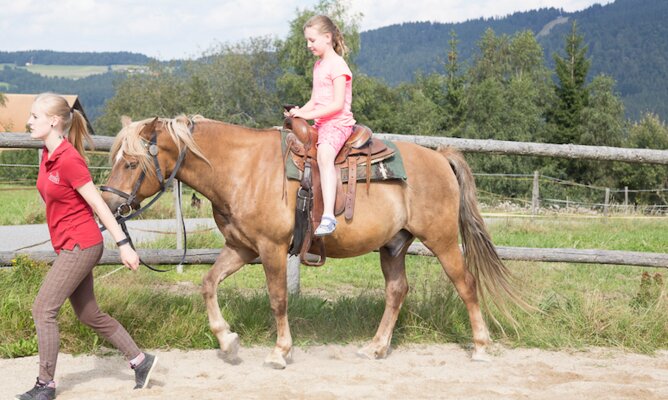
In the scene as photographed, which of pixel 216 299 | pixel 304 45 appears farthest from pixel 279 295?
pixel 304 45

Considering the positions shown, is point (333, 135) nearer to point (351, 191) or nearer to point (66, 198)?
point (351, 191)

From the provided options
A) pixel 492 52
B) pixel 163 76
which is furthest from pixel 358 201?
pixel 492 52

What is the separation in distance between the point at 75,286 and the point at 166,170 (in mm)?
1041

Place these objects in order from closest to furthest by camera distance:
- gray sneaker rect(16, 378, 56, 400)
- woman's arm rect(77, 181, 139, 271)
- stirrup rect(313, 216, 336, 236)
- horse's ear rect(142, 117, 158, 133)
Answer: woman's arm rect(77, 181, 139, 271), gray sneaker rect(16, 378, 56, 400), horse's ear rect(142, 117, 158, 133), stirrup rect(313, 216, 336, 236)

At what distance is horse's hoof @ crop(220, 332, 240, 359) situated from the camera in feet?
16.6

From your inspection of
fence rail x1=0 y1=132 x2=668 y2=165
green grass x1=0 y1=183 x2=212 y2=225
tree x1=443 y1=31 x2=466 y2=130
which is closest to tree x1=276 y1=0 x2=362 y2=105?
tree x1=443 y1=31 x2=466 y2=130

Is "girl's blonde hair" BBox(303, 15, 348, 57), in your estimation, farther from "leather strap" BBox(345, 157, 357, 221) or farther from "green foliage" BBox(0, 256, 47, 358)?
"green foliage" BBox(0, 256, 47, 358)

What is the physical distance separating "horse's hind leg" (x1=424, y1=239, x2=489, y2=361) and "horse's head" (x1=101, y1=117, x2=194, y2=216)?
80.2 inches

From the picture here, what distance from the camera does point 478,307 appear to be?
5.63m

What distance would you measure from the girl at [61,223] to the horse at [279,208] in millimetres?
437

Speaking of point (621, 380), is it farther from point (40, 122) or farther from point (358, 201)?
point (40, 122)

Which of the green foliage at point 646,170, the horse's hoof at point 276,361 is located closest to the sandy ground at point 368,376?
the horse's hoof at point 276,361

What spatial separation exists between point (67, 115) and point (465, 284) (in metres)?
3.17

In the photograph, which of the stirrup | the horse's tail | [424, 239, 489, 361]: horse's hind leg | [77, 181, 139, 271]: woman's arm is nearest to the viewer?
[77, 181, 139, 271]: woman's arm
